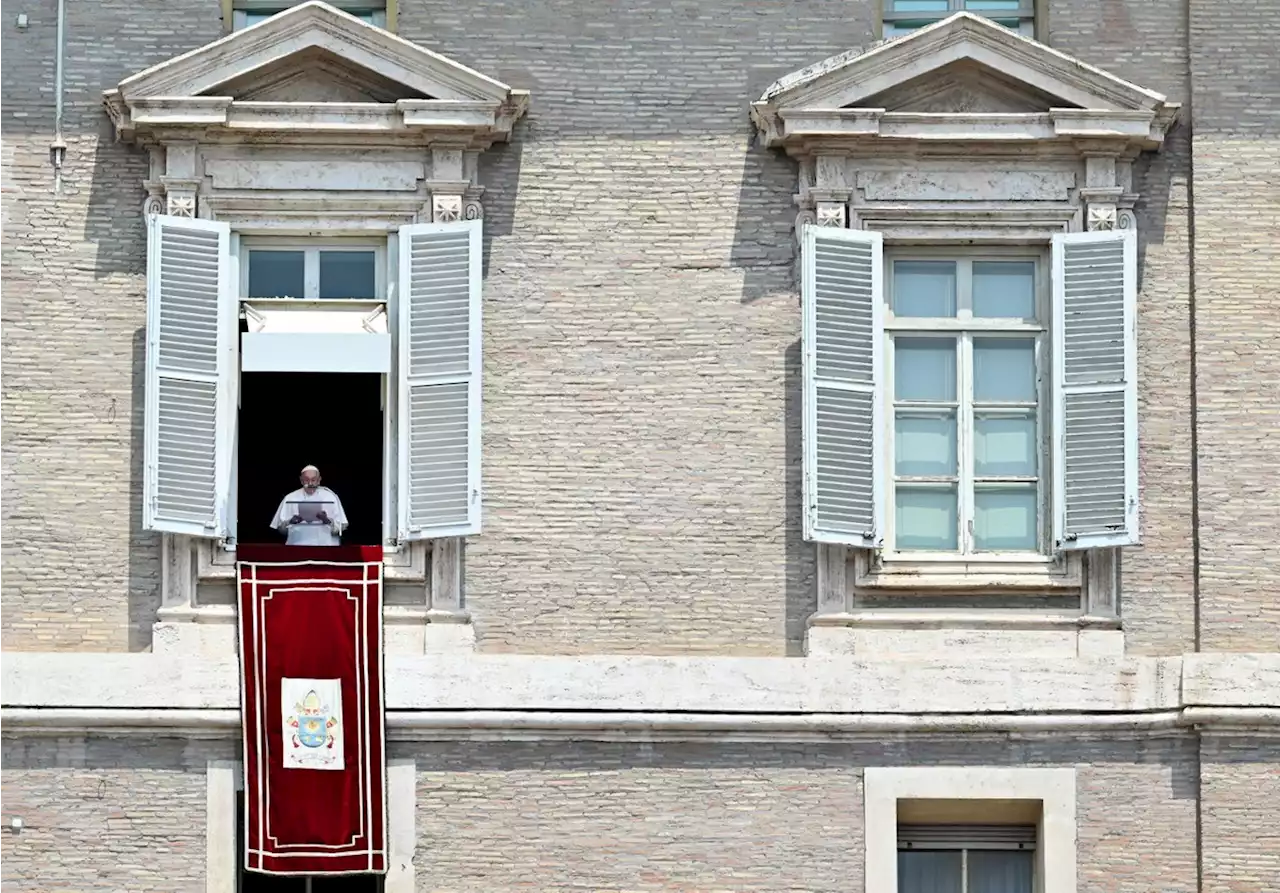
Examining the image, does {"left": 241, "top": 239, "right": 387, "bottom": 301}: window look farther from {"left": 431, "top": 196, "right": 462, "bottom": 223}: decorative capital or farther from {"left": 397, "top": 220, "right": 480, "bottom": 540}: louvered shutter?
{"left": 431, "top": 196, "right": 462, "bottom": 223}: decorative capital

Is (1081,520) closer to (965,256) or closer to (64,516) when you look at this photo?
(965,256)

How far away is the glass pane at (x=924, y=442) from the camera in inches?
890

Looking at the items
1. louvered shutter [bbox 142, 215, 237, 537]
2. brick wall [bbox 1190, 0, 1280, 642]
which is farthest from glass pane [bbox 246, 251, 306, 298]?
brick wall [bbox 1190, 0, 1280, 642]

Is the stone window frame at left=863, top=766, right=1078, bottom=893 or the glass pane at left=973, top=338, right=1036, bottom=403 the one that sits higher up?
the glass pane at left=973, top=338, right=1036, bottom=403

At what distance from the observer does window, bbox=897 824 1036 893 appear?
22359 mm

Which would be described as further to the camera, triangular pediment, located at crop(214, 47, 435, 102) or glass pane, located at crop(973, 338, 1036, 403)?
glass pane, located at crop(973, 338, 1036, 403)

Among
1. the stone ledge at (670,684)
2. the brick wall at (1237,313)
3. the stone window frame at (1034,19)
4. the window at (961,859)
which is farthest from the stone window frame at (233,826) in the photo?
the stone window frame at (1034,19)

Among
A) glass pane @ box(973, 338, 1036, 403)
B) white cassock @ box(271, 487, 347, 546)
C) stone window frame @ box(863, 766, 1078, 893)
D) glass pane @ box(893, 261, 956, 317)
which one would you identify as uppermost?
glass pane @ box(893, 261, 956, 317)

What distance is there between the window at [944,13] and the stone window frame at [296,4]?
311 centimetres

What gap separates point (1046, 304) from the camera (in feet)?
74.2

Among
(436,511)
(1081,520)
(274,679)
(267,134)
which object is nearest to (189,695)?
(274,679)

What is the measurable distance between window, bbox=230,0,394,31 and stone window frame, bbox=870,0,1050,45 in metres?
3.11

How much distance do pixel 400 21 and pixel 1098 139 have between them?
4406 mm

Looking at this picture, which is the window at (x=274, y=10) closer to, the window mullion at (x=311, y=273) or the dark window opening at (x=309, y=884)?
the window mullion at (x=311, y=273)
